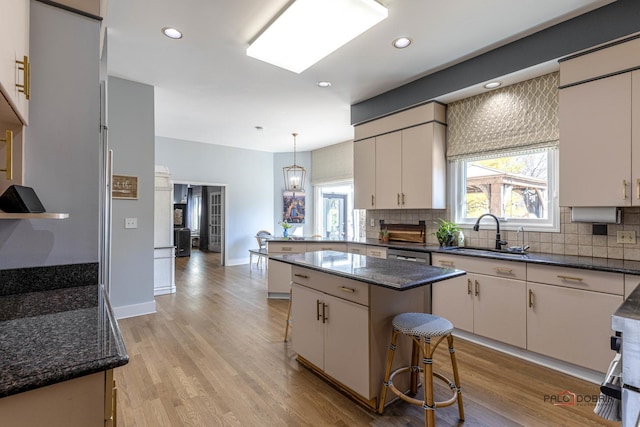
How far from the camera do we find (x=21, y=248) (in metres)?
1.48

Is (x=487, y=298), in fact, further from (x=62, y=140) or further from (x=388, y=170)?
(x=62, y=140)

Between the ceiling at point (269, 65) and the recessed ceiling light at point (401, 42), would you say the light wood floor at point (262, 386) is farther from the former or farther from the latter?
the recessed ceiling light at point (401, 42)

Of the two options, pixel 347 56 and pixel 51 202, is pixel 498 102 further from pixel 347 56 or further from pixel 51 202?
pixel 51 202

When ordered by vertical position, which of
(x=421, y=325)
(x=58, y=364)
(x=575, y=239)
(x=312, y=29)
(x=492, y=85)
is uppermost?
(x=312, y=29)

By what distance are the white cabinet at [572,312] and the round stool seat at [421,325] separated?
49.1 inches

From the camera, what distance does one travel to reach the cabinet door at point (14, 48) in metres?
1.04

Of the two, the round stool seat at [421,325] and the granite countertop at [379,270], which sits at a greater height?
Answer: the granite countertop at [379,270]

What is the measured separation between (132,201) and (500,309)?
13.6ft

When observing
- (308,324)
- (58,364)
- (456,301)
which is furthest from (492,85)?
(58,364)

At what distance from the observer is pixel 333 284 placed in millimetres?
2133

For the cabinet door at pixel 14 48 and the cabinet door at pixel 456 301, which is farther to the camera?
the cabinet door at pixel 456 301

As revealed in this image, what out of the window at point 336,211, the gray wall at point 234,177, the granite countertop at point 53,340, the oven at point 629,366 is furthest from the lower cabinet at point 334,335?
the gray wall at point 234,177

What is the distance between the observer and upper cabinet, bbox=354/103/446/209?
11.9 feet

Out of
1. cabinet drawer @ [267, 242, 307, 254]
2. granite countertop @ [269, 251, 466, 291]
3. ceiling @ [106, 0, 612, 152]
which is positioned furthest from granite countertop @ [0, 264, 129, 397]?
cabinet drawer @ [267, 242, 307, 254]
